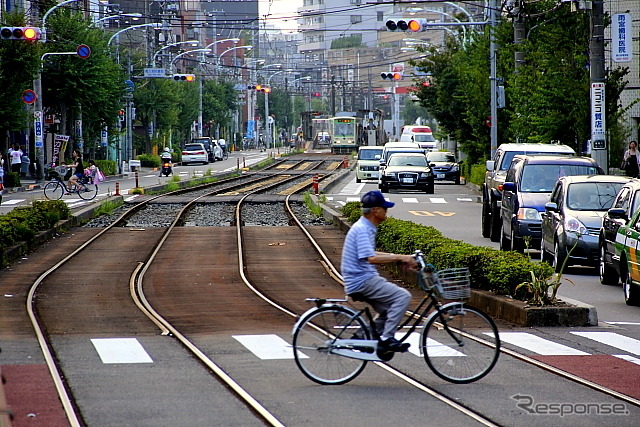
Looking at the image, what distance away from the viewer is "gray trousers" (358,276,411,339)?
9359mm

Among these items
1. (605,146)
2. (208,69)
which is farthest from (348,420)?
(208,69)

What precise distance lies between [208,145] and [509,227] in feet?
240

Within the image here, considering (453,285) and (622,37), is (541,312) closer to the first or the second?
(453,285)

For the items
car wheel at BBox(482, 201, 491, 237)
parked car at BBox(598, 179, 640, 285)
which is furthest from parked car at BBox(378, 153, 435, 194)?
parked car at BBox(598, 179, 640, 285)

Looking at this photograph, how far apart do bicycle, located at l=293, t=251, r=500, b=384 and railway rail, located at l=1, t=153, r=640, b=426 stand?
27 centimetres

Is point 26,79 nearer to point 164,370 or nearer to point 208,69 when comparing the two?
point 164,370

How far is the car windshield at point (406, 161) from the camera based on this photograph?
1852 inches

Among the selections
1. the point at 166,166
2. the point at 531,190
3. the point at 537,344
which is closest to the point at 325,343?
the point at 537,344

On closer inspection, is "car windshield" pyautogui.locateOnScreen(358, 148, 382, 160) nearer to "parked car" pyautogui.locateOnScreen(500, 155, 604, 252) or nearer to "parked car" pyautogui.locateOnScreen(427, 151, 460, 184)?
"parked car" pyautogui.locateOnScreen(427, 151, 460, 184)

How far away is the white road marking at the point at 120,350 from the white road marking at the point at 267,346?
1.04 metres

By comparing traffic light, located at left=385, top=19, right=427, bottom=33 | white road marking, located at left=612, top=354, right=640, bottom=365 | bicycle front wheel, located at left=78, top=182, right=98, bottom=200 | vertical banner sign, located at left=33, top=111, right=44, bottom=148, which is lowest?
white road marking, located at left=612, top=354, right=640, bottom=365

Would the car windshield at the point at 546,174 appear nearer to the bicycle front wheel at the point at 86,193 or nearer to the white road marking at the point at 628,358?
the white road marking at the point at 628,358

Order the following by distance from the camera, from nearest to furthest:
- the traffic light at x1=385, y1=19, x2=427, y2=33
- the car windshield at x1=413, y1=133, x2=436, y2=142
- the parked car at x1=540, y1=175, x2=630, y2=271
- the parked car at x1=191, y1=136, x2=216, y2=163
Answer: the parked car at x1=540, y1=175, x2=630, y2=271, the traffic light at x1=385, y1=19, x2=427, y2=33, the parked car at x1=191, y1=136, x2=216, y2=163, the car windshield at x1=413, y1=133, x2=436, y2=142

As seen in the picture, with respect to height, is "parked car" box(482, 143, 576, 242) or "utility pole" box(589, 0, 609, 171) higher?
"utility pole" box(589, 0, 609, 171)
